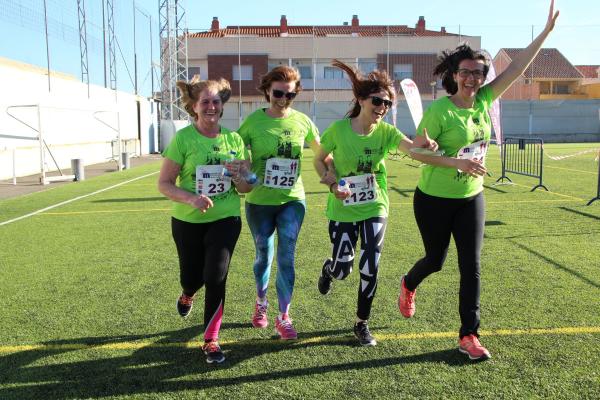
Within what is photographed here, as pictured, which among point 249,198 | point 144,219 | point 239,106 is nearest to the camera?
point 249,198

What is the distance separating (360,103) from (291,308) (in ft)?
6.12

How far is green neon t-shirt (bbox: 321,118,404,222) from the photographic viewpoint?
4.36 m

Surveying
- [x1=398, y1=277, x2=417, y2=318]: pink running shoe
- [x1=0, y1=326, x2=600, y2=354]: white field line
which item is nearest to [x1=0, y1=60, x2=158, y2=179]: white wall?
[x1=0, y1=326, x2=600, y2=354]: white field line

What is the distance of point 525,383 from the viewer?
11.6 ft

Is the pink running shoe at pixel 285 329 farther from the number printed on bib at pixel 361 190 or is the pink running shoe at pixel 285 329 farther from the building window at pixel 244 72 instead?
the building window at pixel 244 72

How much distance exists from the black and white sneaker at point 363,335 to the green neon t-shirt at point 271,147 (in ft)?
3.50

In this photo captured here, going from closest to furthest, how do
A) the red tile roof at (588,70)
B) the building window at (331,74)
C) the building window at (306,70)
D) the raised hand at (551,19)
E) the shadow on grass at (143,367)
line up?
the shadow on grass at (143,367) < the raised hand at (551,19) < the building window at (331,74) < the building window at (306,70) < the red tile roof at (588,70)

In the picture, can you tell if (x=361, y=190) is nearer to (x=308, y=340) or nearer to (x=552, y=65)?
(x=308, y=340)

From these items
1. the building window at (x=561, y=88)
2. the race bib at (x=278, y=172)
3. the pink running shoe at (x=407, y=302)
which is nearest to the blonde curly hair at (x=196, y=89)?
the race bib at (x=278, y=172)

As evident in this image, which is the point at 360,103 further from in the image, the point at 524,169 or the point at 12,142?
the point at 12,142

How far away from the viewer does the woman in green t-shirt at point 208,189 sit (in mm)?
4016

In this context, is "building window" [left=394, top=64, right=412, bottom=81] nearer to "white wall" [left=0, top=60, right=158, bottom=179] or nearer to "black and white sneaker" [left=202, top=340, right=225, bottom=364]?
"white wall" [left=0, top=60, right=158, bottom=179]

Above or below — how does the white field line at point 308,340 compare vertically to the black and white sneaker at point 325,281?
below

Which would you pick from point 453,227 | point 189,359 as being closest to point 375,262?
point 453,227
